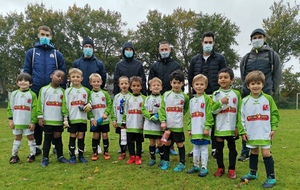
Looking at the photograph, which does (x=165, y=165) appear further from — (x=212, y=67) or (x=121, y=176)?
(x=212, y=67)

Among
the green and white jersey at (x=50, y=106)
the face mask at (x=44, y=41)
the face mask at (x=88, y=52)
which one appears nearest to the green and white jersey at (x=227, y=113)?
the green and white jersey at (x=50, y=106)

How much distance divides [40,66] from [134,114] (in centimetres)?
260

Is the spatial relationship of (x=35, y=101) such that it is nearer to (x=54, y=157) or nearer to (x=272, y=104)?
(x=54, y=157)

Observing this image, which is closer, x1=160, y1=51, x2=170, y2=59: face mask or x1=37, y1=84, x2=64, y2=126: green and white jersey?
x1=37, y1=84, x2=64, y2=126: green and white jersey

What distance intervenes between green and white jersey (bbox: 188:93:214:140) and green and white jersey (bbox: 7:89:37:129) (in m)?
3.52

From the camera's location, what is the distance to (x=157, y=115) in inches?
237

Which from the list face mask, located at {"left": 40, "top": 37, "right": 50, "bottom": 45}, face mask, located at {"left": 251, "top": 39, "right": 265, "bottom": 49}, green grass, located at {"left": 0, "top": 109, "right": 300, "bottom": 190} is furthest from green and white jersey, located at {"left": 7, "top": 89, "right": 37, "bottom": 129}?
face mask, located at {"left": 251, "top": 39, "right": 265, "bottom": 49}

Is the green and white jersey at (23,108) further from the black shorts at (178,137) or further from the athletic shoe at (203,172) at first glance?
the athletic shoe at (203,172)

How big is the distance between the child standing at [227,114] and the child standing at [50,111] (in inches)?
133

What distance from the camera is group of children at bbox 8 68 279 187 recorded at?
499 centimetres

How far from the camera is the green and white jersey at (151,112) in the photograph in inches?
238

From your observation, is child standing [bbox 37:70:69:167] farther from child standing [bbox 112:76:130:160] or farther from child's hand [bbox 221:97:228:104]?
child's hand [bbox 221:97:228:104]

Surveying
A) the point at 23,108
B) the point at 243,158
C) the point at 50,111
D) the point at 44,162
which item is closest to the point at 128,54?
the point at 50,111

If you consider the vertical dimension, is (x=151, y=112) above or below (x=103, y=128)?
above
